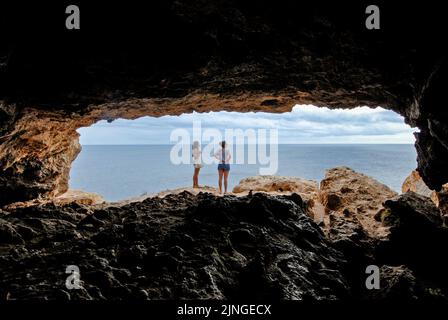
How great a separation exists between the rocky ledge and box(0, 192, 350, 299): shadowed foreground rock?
0.02 metres

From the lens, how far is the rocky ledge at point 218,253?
3.72 m

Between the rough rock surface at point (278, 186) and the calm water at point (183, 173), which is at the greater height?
the rough rock surface at point (278, 186)

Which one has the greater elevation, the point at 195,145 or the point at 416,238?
the point at 195,145

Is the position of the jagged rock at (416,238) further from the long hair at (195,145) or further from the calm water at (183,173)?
the calm water at (183,173)

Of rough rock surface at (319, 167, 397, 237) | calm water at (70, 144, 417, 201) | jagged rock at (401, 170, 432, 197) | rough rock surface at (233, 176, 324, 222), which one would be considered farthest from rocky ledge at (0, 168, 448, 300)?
calm water at (70, 144, 417, 201)

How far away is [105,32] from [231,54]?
7.64ft

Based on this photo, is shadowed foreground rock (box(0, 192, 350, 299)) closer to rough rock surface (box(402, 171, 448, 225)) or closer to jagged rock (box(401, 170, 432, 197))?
rough rock surface (box(402, 171, 448, 225))

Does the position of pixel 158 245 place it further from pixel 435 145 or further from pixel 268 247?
pixel 435 145

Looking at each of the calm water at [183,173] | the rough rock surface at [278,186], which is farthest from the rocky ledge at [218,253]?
the calm water at [183,173]

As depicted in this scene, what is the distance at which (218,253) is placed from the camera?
445 cm

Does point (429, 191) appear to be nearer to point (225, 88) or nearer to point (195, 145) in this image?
point (225, 88)

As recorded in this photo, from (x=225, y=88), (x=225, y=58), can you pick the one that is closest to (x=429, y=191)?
(x=225, y=88)

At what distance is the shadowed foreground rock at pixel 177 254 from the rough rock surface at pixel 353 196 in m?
2.77

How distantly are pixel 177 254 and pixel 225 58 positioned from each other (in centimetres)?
386
